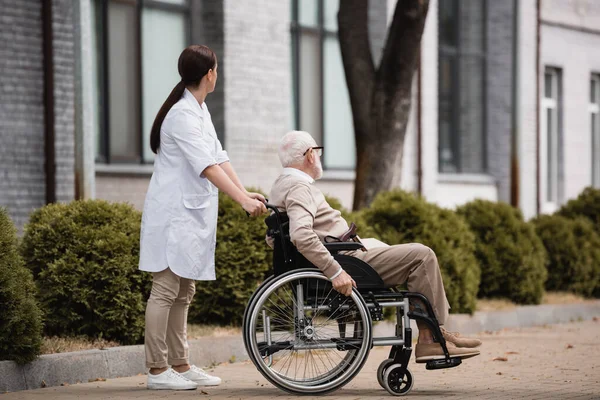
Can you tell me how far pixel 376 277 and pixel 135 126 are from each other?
23.8 ft

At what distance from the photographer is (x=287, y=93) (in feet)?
50.9

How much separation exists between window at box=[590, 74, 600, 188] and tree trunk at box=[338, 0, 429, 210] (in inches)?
425

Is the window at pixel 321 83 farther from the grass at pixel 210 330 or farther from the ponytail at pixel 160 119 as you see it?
the ponytail at pixel 160 119

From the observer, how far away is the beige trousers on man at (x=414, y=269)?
6902 millimetres

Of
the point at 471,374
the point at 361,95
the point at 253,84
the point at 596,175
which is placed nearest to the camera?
the point at 471,374

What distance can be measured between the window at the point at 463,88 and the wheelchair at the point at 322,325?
509 inches

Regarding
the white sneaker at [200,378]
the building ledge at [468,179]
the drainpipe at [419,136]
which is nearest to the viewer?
the white sneaker at [200,378]

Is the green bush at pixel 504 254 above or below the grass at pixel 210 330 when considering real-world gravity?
above

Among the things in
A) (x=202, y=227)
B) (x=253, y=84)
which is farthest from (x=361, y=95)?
(x=202, y=227)

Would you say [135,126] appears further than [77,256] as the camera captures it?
Yes

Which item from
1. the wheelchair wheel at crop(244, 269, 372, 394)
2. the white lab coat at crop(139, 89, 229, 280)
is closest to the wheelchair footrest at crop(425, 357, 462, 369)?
the wheelchair wheel at crop(244, 269, 372, 394)

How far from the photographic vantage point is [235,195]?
22.5ft

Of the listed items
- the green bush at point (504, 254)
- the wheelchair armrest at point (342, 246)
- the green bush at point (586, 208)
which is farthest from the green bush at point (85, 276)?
the green bush at point (586, 208)

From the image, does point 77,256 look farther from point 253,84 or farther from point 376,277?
point 253,84
